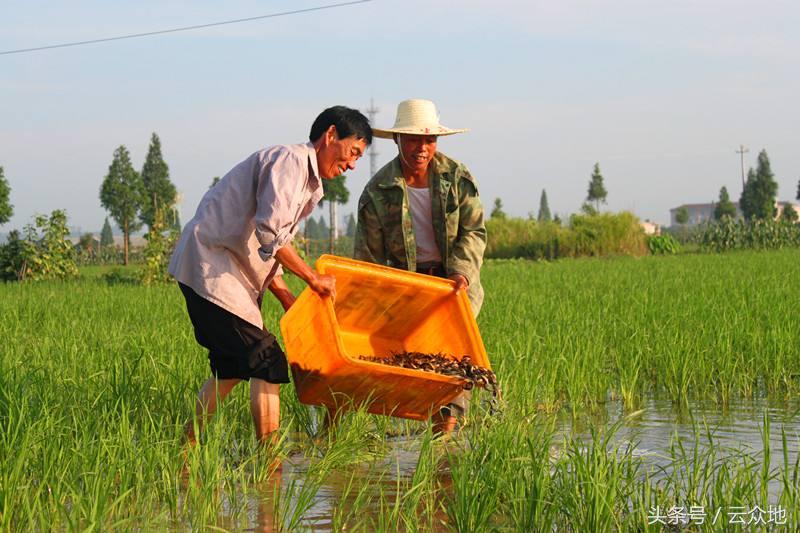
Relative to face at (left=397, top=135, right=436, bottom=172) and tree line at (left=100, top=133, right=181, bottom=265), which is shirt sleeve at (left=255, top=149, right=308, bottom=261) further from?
tree line at (left=100, top=133, right=181, bottom=265)

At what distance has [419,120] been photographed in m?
3.83

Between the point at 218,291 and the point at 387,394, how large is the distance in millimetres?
704

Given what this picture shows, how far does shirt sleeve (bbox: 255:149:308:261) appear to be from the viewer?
313cm

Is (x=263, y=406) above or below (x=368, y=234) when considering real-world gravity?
below

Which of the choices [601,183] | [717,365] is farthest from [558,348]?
[601,183]

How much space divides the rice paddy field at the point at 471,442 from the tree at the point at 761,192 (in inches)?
1927

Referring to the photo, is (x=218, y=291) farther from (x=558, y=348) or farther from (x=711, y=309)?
(x=711, y=309)

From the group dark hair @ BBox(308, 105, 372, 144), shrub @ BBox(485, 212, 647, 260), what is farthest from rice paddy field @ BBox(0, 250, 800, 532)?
shrub @ BBox(485, 212, 647, 260)

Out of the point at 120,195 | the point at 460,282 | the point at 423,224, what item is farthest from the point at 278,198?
the point at 120,195

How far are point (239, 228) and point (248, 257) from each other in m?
0.12

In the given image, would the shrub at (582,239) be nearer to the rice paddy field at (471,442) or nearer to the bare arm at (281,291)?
the rice paddy field at (471,442)

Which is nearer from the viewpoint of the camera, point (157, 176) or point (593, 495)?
point (593, 495)

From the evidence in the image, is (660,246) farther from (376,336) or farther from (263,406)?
(263,406)

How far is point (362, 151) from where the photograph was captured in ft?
10.9
